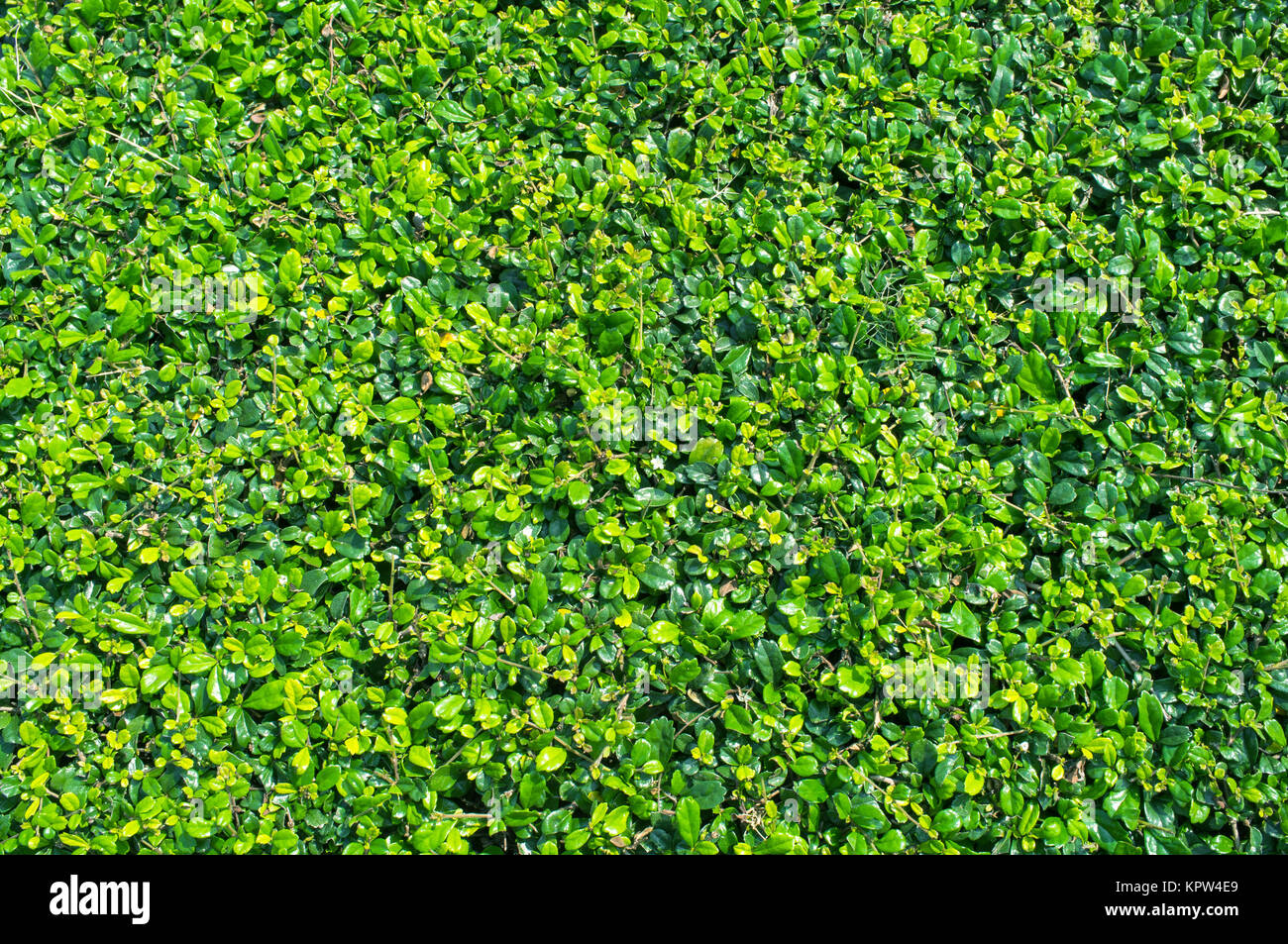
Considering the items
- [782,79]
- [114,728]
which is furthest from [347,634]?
[782,79]

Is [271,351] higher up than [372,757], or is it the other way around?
[271,351]

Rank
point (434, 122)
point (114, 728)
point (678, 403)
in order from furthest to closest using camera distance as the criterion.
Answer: point (434, 122) → point (678, 403) → point (114, 728)

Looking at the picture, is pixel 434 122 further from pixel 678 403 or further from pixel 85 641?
pixel 85 641
